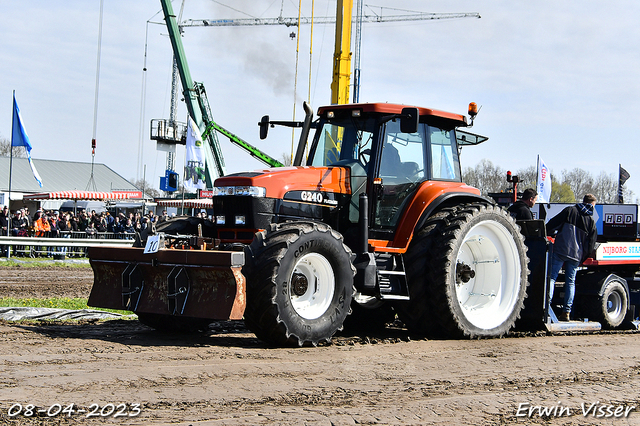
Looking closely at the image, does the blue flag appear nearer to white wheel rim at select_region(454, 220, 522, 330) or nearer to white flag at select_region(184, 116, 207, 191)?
white flag at select_region(184, 116, 207, 191)

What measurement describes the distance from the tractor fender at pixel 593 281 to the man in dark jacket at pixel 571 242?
0.49m

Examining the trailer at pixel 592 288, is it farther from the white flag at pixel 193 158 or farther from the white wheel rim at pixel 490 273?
Result: the white flag at pixel 193 158

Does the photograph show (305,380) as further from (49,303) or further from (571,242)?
(49,303)

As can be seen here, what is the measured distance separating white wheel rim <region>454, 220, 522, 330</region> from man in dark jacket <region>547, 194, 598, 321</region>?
1087mm

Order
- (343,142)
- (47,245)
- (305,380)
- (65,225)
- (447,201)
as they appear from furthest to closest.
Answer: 1. (65,225)
2. (47,245)
3. (447,201)
4. (343,142)
5. (305,380)

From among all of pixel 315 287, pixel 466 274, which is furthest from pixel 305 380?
pixel 466 274

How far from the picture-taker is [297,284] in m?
6.52

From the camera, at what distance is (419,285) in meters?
7.45

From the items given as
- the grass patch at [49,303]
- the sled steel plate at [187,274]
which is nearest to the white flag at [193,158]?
the grass patch at [49,303]

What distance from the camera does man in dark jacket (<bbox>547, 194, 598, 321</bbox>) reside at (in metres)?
9.09

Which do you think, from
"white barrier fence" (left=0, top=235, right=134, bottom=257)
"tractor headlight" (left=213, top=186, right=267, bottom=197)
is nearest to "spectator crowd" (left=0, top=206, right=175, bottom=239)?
"white barrier fence" (left=0, top=235, right=134, bottom=257)

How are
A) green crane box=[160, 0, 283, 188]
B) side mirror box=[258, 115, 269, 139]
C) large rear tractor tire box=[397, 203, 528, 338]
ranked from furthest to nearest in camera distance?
green crane box=[160, 0, 283, 188]
side mirror box=[258, 115, 269, 139]
large rear tractor tire box=[397, 203, 528, 338]

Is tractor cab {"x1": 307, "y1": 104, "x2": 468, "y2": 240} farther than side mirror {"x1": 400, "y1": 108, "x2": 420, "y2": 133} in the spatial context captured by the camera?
Yes

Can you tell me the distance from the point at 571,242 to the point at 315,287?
414 cm
